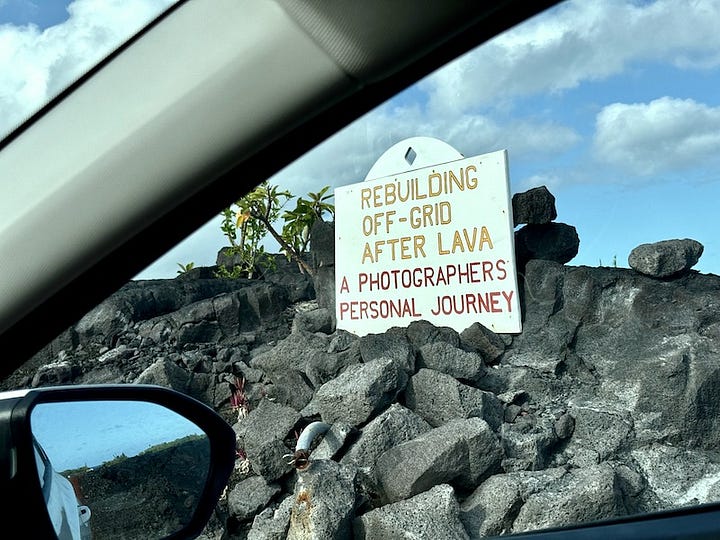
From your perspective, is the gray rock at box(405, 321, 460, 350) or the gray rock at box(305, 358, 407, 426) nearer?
the gray rock at box(305, 358, 407, 426)

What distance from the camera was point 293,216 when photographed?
722 centimetres

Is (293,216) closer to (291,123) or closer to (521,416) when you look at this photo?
(521,416)

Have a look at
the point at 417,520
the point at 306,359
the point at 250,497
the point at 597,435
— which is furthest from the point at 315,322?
the point at 417,520

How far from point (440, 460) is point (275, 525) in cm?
86

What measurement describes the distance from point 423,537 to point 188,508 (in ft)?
8.67

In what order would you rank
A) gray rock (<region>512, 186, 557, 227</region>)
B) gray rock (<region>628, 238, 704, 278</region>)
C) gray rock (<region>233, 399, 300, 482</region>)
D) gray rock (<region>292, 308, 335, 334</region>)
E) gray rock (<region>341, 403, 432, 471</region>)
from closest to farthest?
1. gray rock (<region>341, 403, 432, 471</region>)
2. gray rock (<region>233, 399, 300, 482</region>)
3. gray rock (<region>628, 238, 704, 278</region>)
4. gray rock (<region>512, 186, 557, 227</region>)
5. gray rock (<region>292, 308, 335, 334</region>)

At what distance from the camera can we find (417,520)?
3.65m

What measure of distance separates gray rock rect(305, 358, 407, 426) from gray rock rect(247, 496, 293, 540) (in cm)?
64

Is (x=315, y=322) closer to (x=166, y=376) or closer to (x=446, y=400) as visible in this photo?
(x=166, y=376)

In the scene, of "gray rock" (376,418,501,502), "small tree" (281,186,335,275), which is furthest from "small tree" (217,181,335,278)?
"gray rock" (376,418,501,502)

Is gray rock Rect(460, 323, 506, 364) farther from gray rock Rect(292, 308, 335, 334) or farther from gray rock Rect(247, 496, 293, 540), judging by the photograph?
gray rock Rect(247, 496, 293, 540)

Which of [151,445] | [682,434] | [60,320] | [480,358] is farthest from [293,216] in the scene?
[60,320]

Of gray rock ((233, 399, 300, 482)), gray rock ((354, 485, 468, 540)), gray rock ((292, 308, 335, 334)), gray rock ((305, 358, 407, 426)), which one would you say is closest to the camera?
gray rock ((354, 485, 468, 540))

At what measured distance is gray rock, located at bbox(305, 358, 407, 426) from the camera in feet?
15.4
